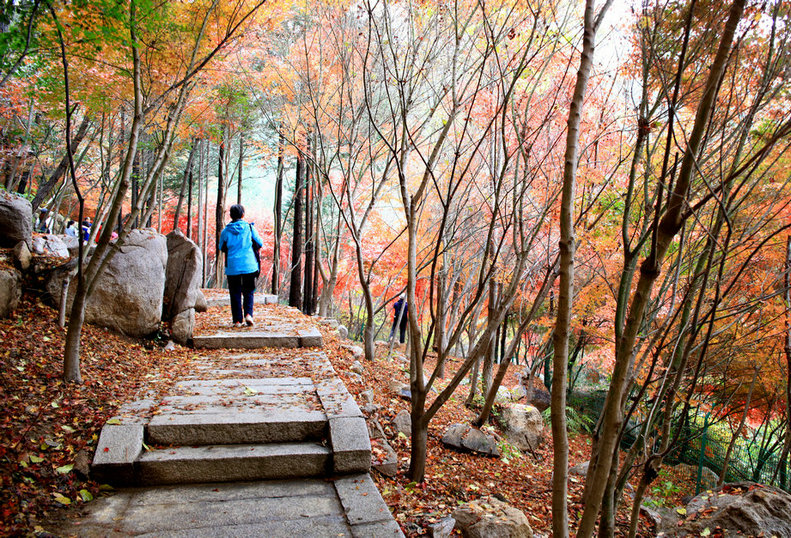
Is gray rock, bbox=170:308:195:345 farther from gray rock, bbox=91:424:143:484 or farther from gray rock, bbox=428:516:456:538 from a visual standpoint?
gray rock, bbox=428:516:456:538

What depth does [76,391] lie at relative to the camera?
3.71m

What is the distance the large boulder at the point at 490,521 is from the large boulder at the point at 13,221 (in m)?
5.99

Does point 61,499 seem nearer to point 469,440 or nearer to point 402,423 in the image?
point 402,423

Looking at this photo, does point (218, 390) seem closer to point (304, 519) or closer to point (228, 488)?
point (228, 488)

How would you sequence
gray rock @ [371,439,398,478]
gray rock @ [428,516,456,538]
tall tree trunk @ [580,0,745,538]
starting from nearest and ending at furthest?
1. tall tree trunk @ [580,0,745,538]
2. gray rock @ [428,516,456,538]
3. gray rock @ [371,439,398,478]

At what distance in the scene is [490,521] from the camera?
3.20 meters

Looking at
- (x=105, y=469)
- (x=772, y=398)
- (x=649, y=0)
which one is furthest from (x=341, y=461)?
(x=772, y=398)

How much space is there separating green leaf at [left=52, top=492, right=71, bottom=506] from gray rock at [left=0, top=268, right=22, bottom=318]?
276 cm

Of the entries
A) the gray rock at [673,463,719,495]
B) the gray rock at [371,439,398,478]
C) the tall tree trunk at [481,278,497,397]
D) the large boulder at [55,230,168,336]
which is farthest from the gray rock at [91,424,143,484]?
the gray rock at [673,463,719,495]

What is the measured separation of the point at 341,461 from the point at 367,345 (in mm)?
4187

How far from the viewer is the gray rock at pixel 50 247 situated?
5.89m

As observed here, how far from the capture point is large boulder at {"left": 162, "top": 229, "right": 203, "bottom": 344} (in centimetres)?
592

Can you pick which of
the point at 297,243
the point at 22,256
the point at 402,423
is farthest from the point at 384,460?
the point at 297,243

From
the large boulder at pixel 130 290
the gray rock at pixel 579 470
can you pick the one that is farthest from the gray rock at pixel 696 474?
the large boulder at pixel 130 290
